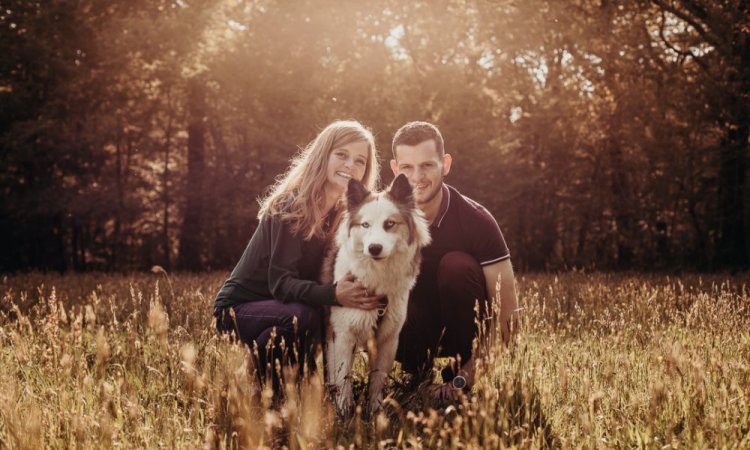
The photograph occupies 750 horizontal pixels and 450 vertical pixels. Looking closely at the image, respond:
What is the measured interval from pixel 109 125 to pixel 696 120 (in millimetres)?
15194

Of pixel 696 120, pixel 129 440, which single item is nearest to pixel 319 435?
pixel 129 440

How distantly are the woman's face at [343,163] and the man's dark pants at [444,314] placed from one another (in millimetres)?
962

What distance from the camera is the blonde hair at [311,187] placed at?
430 centimetres

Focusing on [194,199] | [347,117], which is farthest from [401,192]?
[194,199]

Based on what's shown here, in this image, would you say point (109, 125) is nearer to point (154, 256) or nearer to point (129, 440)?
point (154, 256)

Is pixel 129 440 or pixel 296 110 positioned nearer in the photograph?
pixel 129 440

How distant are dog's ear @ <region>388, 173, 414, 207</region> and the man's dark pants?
1.96ft

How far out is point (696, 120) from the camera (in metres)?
14.7

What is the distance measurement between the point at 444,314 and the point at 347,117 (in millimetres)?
12329

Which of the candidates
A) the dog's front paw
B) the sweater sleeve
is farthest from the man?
the sweater sleeve

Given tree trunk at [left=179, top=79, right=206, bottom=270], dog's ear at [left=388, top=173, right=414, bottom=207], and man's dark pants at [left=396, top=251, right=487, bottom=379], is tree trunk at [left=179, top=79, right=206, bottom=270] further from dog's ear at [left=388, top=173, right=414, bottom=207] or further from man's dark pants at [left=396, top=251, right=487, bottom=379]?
dog's ear at [left=388, top=173, right=414, bottom=207]

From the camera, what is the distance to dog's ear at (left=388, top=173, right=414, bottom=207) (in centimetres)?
413

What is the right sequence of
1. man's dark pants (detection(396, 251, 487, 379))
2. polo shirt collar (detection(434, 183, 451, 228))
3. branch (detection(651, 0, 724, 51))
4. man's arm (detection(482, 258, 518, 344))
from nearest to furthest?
man's dark pants (detection(396, 251, 487, 379)) < man's arm (detection(482, 258, 518, 344)) < polo shirt collar (detection(434, 183, 451, 228)) < branch (detection(651, 0, 724, 51))

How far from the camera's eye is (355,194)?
413 cm
